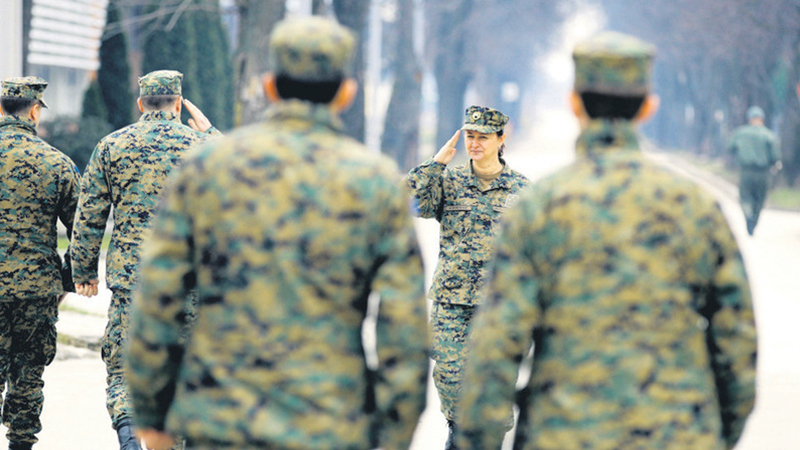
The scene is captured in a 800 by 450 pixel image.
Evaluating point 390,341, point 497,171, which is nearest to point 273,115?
point 390,341

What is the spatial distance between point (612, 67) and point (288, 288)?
3.43 ft

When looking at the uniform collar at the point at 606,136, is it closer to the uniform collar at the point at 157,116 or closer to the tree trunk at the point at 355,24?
the uniform collar at the point at 157,116

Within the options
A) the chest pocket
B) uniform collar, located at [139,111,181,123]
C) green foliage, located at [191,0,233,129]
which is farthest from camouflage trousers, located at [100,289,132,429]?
green foliage, located at [191,0,233,129]

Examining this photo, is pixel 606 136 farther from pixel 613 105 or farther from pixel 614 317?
pixel 614 317

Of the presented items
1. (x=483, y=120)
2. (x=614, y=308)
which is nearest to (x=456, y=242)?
(x=483, y=120)

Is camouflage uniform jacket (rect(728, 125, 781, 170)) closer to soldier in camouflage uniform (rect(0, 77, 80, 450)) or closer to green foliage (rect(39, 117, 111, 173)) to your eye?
green foliage (rect(39, 117, 111, 173))

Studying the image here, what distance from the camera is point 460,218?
650 cm

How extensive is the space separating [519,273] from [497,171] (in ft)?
10.6

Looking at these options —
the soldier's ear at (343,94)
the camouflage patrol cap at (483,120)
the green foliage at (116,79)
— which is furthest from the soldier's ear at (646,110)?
the green foliage at (116,79)

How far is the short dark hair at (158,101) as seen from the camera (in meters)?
6.18

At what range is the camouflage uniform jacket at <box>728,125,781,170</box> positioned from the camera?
20.3 metres

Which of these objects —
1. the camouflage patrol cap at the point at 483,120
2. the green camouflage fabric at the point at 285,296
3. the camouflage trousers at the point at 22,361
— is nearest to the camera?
the green camouflage fabric at the point at 285,296

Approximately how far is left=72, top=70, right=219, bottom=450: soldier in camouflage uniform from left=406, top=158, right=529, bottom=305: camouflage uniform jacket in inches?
49.8

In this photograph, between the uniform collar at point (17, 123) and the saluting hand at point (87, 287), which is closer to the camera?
the saluting hand at point (87, 287)
